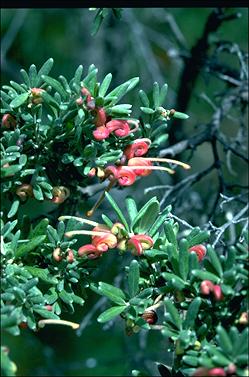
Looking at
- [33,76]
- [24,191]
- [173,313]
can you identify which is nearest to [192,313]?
[173,313]

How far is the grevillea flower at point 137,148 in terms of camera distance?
126 centimetres

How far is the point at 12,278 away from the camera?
3.54 ft

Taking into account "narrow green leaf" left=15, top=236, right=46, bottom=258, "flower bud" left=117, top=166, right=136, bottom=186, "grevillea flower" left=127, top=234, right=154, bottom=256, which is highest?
"flower bud" left=117, top=166, right=136, bottom=186

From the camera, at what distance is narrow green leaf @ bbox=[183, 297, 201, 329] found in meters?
1.01

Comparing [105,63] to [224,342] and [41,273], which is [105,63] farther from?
[224,342]

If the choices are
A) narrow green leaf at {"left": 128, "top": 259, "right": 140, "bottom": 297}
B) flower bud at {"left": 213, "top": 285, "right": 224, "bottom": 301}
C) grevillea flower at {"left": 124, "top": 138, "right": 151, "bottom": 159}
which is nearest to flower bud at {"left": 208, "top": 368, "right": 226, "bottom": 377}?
flower bud at {"left": 213, "top": 285, "right": 224, "bottom": 301}

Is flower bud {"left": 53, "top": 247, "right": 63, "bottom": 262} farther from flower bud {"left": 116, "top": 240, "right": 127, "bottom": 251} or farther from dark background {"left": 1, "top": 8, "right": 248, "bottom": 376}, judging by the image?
dark background {"left": 1, "top": 8, "right": 248, "bottom": 376}

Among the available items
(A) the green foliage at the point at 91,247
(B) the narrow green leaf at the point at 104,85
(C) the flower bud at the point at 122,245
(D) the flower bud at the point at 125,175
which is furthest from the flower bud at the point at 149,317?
(B) the narrow green leaf at the point at 104,85

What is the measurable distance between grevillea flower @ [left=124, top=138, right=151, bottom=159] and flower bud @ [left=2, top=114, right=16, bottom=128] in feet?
0.61

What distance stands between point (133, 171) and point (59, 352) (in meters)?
2.69

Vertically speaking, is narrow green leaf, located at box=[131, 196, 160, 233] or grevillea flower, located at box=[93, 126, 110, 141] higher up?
grevillea flower, located at box=[93, 126, 110, 141]

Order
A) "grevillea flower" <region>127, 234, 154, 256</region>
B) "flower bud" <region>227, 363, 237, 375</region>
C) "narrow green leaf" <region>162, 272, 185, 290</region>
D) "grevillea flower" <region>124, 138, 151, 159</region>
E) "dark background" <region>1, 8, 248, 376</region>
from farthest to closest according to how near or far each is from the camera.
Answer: "dark background" <region>1, 8, 248, 376</region> < "grevillea flower" <region>124, 138, 151, 159</region> < "grevillea flower" <region>127, 234, 154, 256</region> < "narrow green leaf" <region>162, 272, 185, 290</region> < "flower bud" <region>227, 363, 237, 375</region>

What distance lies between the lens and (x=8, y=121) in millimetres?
1229

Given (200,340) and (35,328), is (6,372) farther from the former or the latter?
(200,340)
